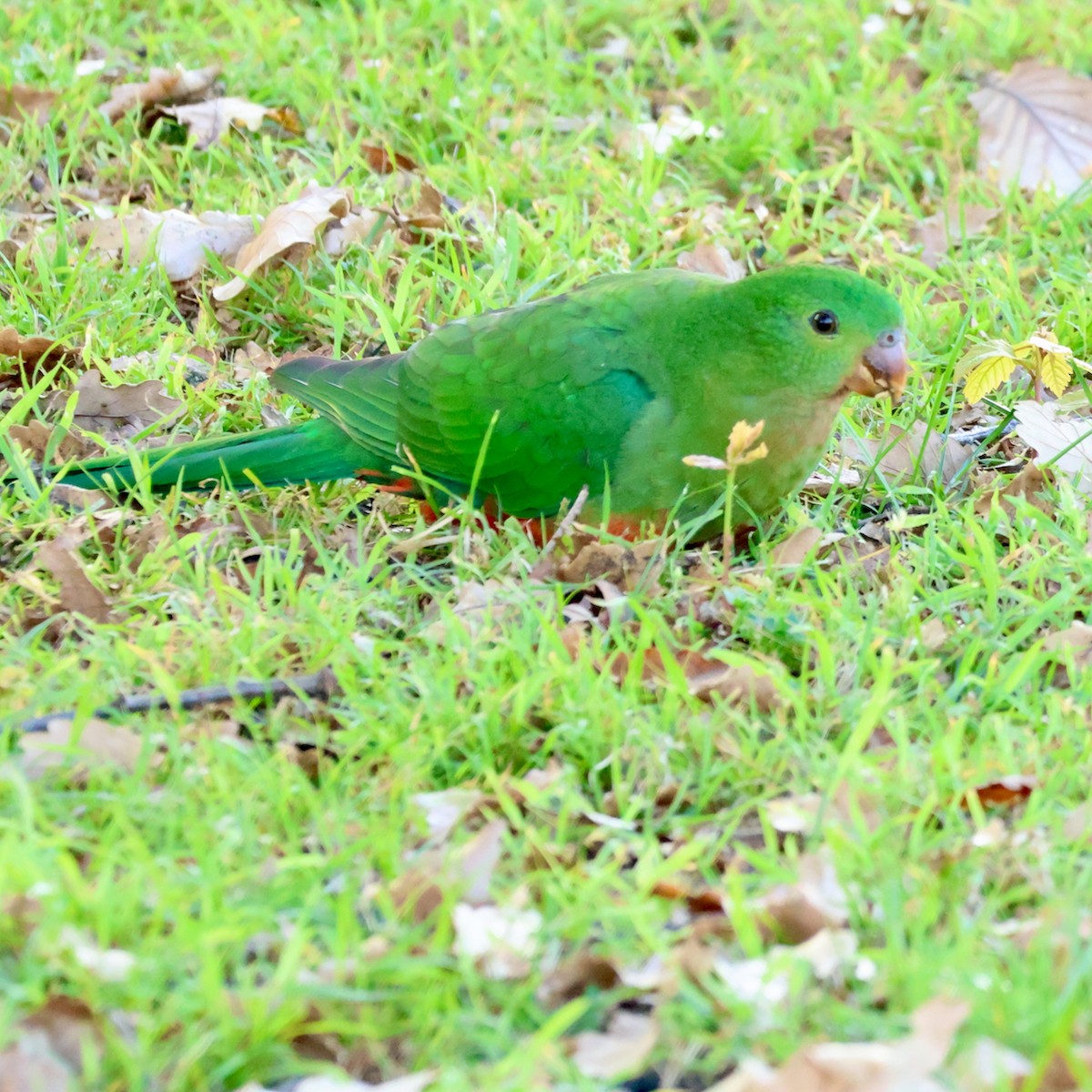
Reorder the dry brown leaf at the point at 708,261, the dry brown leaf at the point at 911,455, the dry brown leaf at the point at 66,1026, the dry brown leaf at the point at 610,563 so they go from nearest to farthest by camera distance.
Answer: the dry brown leaf at the point at 66,1026 < the dry brown leaf at the point at 610,563 < the dry brown leaf at the point at 911,455 < the dry brown leaf at the point at 708,261

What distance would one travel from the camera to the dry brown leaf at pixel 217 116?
4805mm

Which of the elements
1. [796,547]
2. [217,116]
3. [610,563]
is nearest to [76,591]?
[610,563]

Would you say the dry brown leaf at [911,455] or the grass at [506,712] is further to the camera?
the dry brown leaf at [911,455]

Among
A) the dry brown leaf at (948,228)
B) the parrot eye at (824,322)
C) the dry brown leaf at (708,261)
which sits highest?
the parrot eye at (824,322)

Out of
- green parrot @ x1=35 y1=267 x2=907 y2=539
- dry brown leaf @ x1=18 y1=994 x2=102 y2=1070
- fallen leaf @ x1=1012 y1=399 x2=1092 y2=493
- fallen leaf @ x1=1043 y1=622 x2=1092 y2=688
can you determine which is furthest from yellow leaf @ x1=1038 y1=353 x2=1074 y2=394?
dry brown leaf @ x1=18 y1=994 x2=102 y2=1070

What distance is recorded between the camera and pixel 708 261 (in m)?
4.25

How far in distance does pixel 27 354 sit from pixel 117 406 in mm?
333

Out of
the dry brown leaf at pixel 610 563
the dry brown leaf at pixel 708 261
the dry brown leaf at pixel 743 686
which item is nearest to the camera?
the dry brown leaf at pixel 743 686

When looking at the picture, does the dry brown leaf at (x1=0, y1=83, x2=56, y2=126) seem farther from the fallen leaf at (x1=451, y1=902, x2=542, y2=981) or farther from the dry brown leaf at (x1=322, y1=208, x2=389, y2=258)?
the fallen leaf at (x1=451, y1=902, x2=542, y2=981)

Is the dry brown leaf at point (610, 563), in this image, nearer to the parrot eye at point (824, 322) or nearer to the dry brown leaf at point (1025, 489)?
the parrot eye at point (824, 322)

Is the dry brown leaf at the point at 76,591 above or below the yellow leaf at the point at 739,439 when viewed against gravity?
below

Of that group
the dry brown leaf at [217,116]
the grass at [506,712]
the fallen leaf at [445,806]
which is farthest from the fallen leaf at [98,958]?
the dry brown leaf at [217,116]

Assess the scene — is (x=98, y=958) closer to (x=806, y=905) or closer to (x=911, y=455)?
(x=806, y=905)

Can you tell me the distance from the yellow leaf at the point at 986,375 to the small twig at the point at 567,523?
3.25 feet
